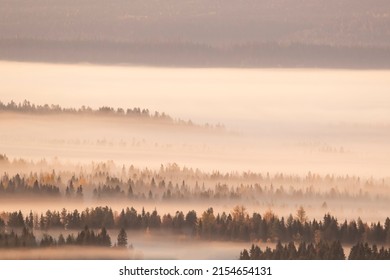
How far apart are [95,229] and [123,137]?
64 centimetres

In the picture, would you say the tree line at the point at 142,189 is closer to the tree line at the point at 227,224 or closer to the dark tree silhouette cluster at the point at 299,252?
the tree line at the point at 227,224

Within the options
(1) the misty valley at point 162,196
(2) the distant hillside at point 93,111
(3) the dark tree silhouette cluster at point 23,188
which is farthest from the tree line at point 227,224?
(2) the distant hillside at point 93,111

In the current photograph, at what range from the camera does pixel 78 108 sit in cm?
729

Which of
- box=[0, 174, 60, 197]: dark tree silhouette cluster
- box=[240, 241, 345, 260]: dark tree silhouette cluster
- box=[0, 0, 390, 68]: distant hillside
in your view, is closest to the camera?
box=[240, 241, 345, 260]: dark tree silhouette cluster

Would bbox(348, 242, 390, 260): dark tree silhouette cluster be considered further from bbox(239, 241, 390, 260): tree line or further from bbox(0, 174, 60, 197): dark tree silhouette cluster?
bbox(0, 174, 60, 197): dark tree silhouette cluster

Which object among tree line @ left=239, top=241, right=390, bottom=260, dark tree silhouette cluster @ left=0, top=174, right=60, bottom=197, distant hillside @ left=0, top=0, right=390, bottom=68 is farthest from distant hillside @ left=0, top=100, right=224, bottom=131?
tree line @ left=239, top=241, right=390, bottom=260

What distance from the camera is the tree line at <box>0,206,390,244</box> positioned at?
23.2 feet

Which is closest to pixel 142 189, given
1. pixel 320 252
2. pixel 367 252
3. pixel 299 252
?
pixel 299 252

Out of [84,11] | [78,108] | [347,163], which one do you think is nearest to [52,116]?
[78,108]

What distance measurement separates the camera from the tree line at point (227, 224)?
7.07m

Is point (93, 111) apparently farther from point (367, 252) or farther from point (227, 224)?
point (367, 252)

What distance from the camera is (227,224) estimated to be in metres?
7.08

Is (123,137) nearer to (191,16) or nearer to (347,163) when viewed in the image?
(191,16)

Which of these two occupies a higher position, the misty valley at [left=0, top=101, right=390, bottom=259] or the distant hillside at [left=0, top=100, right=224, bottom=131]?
the distant hillside at [left=0, top=100, right=224, bottom=131]
